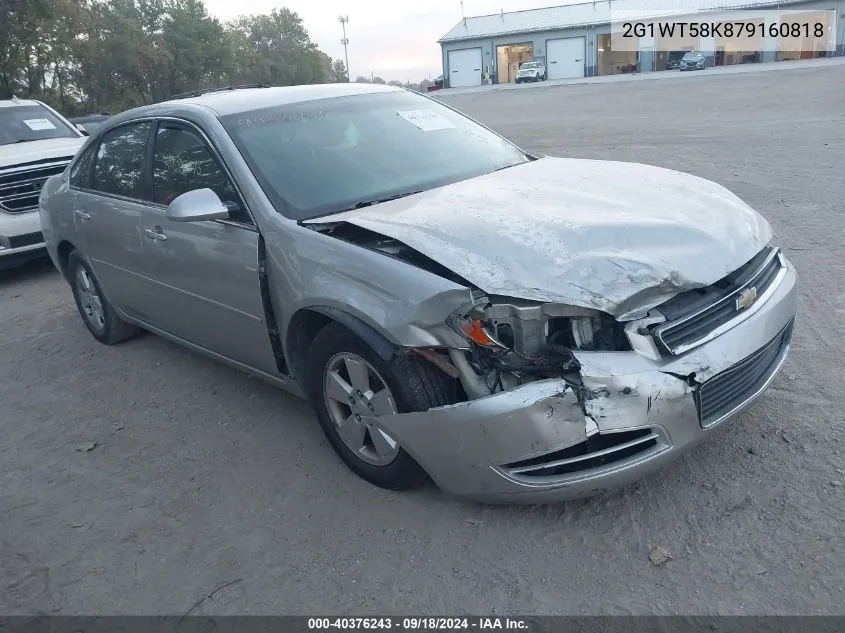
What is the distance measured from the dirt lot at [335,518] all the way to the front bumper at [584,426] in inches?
10.9

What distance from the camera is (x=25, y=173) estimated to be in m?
7.61

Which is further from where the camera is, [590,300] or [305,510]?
[305,510]

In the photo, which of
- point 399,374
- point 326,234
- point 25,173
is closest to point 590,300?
point 399,374

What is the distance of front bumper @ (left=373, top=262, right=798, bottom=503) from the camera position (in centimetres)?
255

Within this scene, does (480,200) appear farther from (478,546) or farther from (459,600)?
(459,600)

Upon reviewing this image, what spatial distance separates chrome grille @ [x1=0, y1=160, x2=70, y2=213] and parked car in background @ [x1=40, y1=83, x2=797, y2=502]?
3939 millimetres

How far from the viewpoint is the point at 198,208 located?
136 inches

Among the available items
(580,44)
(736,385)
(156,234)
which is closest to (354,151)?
(156,234)

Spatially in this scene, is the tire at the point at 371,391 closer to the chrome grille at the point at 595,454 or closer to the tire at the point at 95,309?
the chrome grille at the point at 595,454

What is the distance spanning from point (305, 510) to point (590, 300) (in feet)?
5.16

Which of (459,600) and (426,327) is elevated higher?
(426,327)

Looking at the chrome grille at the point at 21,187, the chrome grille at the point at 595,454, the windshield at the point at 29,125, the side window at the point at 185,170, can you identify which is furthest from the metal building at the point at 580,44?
the chrome grille at the point at 595,454

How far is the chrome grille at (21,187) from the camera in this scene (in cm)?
747

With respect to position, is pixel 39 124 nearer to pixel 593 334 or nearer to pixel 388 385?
pixel 388 385
